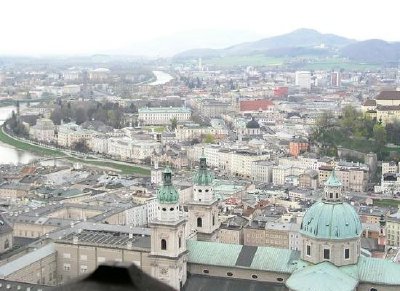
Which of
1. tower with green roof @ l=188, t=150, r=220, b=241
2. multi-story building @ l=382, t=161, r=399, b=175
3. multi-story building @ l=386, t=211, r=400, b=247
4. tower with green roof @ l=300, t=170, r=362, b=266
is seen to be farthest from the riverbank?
tower with green roof @ l=300, t=170, r=362, b=266

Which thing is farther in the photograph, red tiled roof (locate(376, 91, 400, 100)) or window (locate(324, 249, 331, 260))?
red tiled roof (locate(376, 91, 400, 100))

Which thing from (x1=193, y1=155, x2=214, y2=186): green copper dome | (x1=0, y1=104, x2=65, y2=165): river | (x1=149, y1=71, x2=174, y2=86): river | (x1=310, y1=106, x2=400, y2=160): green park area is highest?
(x1=193, y1=155, x2=214, y2=186): green copper dome

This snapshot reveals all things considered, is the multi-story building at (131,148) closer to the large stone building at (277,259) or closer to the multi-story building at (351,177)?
the multi-story building at (351,177)

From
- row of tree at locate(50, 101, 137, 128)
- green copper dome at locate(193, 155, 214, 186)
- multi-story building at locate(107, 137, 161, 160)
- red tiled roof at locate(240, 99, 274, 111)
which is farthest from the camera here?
red tiled roof at locate(240, 99, 274, 111)

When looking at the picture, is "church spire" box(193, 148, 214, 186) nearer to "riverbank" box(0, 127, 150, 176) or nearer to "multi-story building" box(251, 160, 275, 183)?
"multi-story building" box(251, 160, 275, 183)

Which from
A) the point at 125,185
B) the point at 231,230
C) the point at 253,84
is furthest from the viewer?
the point at 253,84

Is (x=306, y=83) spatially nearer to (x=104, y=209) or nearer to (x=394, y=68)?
(x=394, y=68)

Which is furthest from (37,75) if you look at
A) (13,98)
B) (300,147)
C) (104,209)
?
(104,209)

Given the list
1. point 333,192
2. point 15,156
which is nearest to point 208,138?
point 15,156

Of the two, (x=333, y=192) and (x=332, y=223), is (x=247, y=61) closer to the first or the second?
(x=333, y=192)
